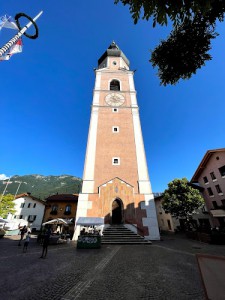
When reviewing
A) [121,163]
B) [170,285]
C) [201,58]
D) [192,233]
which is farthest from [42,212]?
[201,58]

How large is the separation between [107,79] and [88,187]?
72.9ft

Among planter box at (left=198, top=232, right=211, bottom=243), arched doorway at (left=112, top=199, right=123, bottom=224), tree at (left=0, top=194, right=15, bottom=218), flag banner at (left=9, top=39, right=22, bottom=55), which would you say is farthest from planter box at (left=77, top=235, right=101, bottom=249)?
tree at (left=0, top=194, right=15, bottom=218)

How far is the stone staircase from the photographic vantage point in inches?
542

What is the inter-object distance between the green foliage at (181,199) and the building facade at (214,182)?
3.97 m

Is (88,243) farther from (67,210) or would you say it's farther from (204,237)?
(67,210)

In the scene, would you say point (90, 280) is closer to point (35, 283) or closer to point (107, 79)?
point (35, 283)

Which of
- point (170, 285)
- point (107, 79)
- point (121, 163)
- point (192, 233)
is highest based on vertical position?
point (107, 79)

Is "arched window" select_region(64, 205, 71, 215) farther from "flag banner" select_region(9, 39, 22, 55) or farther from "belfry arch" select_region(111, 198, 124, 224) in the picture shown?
"flag banner" select_region(9, 39, 22, 55)

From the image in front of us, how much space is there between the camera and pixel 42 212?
113 feet

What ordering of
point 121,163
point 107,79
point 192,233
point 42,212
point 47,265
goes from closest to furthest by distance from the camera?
point 47,265 → point 192,233 → point 121,163 → point 107,79 → point 42,212

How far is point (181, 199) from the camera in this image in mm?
23344

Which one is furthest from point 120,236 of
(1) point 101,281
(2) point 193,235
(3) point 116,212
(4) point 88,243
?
(1) point 101,281

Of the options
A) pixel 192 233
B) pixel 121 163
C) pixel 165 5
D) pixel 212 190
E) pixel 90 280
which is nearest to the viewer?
pixel 165 5

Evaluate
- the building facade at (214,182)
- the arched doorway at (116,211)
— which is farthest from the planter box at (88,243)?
the building facade at (214,182)
